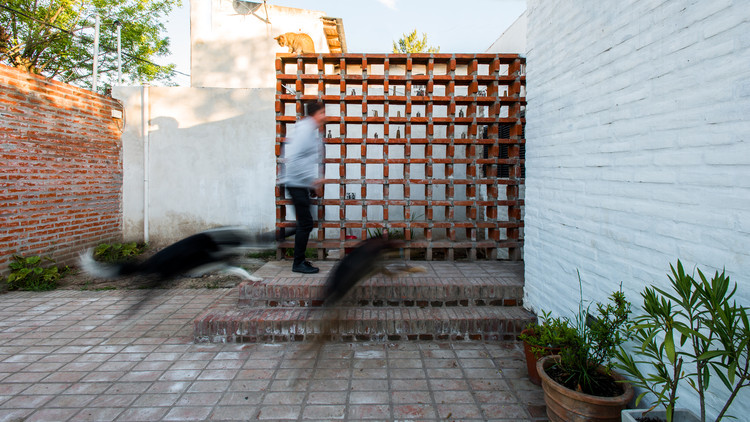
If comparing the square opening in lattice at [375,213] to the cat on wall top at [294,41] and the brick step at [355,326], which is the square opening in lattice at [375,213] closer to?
the brick step at [355,326]

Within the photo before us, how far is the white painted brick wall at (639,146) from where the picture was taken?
1553mm

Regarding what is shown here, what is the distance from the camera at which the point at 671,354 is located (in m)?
1.33

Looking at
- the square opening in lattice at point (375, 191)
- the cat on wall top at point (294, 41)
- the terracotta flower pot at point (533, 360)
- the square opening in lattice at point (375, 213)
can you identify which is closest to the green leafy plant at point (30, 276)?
the square opening in lattice at point (375, 213)

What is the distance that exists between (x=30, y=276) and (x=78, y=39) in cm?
1552

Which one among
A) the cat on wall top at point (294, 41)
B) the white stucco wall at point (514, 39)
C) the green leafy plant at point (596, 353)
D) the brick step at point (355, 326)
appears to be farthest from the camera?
the cat on wall top at point (294, 41)

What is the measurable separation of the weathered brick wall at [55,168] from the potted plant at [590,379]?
594 centimetres

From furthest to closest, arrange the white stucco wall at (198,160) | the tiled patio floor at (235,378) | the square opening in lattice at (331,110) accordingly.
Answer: the white stucco wall at (198,160)
the square opening in lattice at (331,110)
the tiled patio floor at (235,378)

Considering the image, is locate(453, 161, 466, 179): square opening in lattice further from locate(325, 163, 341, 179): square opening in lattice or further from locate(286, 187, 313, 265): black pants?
locate(286, 187, 313, 265): black pants

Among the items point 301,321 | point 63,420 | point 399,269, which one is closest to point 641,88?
point 399,269

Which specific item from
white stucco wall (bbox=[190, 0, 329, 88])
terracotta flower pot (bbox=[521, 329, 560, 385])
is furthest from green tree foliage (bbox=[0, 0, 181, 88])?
terracotta flower pot (bbox=[521, 329, 560, 385])

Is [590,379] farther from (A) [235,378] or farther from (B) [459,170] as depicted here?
(B) [459,170]

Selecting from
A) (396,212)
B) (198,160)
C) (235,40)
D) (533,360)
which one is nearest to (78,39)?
(235,40)

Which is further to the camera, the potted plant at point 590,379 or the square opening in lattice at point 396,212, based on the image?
the square opening in lattice at point 396,212

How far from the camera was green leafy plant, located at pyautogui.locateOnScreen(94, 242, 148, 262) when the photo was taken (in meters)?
5.73
